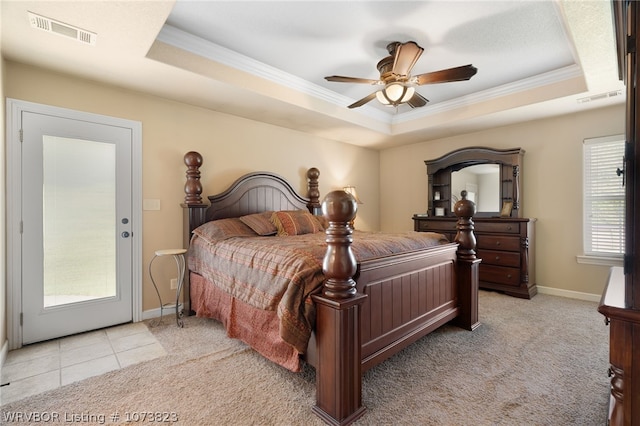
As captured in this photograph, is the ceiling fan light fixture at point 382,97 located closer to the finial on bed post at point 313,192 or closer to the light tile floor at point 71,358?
the finial on bed post at point 313,192

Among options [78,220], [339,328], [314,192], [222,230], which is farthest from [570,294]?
[78,220]

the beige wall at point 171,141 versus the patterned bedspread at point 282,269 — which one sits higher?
the beige wall at point 171,141

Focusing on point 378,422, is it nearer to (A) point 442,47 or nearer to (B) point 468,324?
(B) point 468,324

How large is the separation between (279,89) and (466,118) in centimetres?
255

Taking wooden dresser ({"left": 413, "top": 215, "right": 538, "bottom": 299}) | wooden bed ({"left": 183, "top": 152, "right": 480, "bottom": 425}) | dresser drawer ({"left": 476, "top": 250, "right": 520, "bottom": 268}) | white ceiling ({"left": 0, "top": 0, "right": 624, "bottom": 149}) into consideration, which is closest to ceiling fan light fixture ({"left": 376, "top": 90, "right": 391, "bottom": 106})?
white ceiling ({"left": 0, "top": 0, "right": 624, "bottom": 149})

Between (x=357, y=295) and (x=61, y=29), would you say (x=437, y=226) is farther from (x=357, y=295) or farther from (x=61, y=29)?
(x=61, y=29)

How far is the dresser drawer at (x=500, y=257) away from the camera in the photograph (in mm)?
3898

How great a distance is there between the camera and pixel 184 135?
3.43m

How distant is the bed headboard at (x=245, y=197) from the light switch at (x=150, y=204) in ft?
0.88

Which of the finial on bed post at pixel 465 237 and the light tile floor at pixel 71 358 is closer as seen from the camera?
the light tile floor at pixel 71 358

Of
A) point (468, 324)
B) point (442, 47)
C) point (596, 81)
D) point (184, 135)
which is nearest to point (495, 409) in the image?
point (468, 324)

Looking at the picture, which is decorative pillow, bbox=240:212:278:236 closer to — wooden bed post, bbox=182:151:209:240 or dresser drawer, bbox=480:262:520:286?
wooden bed post, bbox=182:151:209:240

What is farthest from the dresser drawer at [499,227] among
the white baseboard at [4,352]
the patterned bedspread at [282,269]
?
the white baseboard at [4,352]

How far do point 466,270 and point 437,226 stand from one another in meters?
1.93
